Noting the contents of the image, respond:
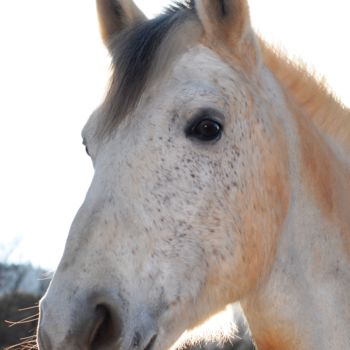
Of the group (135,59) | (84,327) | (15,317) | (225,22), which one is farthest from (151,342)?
(15,317)

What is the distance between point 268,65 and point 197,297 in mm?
1560

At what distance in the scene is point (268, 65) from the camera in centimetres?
452

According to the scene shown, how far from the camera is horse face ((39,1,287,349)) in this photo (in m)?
3.38

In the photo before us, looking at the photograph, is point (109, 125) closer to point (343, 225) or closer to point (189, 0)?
point (189, 0)

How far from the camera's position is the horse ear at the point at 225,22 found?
4.11 meters

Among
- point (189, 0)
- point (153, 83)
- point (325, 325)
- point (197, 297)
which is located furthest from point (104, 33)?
point (325, 325)

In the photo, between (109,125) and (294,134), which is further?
(294,134)

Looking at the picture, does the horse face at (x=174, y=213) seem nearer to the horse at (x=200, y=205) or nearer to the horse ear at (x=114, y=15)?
the horse at (x=200, y=205)

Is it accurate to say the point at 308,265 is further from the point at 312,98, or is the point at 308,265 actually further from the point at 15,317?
the point at 15,317

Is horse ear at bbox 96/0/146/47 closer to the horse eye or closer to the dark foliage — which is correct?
the horse eye

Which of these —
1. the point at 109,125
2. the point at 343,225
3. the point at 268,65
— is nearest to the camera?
the point at 109,125

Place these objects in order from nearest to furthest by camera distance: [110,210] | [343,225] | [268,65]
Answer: [110,210]
[343,225]
[268,65]

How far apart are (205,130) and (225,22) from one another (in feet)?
2.32

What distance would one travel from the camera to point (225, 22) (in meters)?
4.14
